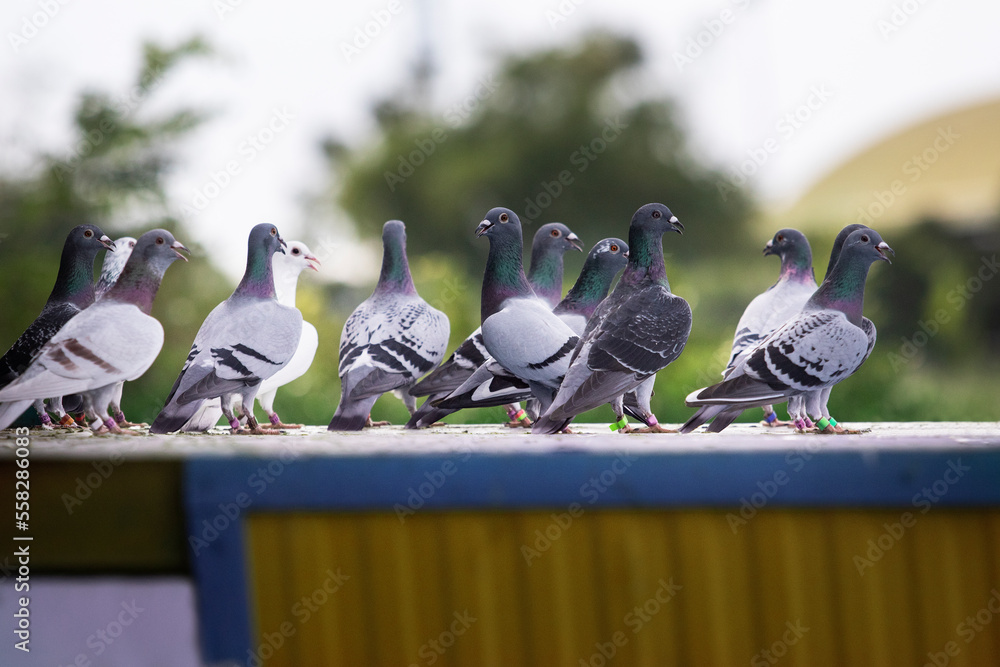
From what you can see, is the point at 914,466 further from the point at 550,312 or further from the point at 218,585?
the point at 218,585

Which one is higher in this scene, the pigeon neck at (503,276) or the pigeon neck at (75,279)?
the pigeon neck at (75,279)

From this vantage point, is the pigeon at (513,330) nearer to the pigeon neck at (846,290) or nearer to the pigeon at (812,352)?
the pigeon at (812,352)

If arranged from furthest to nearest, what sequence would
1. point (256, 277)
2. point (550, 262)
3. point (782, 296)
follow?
point (550, 262), point (782, 296), point (256, 277)

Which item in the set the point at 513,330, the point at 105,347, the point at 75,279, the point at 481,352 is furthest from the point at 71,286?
the point at 513,330

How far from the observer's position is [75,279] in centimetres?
270

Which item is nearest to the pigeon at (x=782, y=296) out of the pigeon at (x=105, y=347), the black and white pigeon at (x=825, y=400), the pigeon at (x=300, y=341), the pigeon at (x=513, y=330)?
the black and white pigeon at (x=825, y=400)

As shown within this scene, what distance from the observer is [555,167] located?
1171cm

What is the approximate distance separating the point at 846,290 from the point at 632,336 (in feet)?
2.06

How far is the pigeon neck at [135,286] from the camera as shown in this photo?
8.32ft

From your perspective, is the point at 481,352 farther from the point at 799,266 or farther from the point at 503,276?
the point at 799,266

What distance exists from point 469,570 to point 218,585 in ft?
1.96

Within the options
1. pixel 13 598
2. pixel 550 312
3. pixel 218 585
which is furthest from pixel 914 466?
pixel 13 598

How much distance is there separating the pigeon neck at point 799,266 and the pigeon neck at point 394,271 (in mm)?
1242

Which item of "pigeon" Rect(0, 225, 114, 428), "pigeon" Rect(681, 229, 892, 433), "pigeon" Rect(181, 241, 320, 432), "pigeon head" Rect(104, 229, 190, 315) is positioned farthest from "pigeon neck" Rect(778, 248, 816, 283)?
"pigeon" Rect(0, 225, 114, 428)
